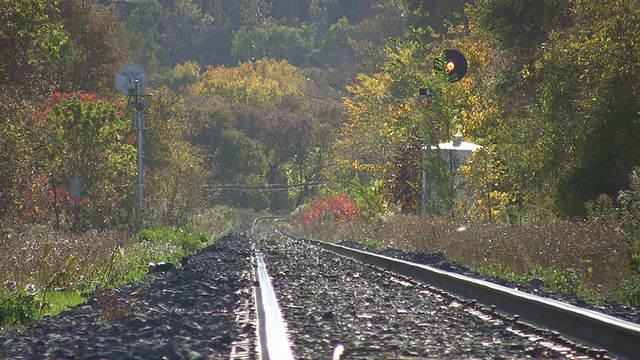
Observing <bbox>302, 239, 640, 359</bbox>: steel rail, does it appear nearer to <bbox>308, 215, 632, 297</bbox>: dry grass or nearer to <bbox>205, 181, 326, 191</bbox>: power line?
<bbox>308, 215, 632, 297</bbox>: dry grass

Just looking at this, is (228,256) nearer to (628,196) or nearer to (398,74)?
(628,196)

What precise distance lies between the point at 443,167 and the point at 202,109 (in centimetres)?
6872

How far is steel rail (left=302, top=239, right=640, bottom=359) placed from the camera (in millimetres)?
6887

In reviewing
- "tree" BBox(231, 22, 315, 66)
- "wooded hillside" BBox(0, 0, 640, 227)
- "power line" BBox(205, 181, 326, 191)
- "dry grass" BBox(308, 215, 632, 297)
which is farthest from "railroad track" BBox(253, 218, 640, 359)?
"tree" BBox(231, 22, 315, 66)

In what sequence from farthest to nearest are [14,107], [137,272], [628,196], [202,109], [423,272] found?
[202,109] → [14,107] → [137,272] → [423,272] → [628,196]

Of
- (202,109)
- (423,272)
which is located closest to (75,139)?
(423,272)

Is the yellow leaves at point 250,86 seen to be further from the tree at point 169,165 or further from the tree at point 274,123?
the tree at point 169,165

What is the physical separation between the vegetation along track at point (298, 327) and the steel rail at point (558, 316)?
3.0 inches

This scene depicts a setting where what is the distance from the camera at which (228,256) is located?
2270 centimetres

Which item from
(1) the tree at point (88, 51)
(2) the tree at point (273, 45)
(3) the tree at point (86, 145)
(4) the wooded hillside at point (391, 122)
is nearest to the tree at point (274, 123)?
(4) the wooded hillside at point (391, 122)

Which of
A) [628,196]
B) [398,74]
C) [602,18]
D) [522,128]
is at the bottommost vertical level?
[628,196]

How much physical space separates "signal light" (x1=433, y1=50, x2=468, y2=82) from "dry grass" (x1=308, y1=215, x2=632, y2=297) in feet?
20.6

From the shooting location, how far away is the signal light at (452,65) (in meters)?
29.1

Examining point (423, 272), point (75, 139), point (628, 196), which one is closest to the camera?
point (628, 196)
